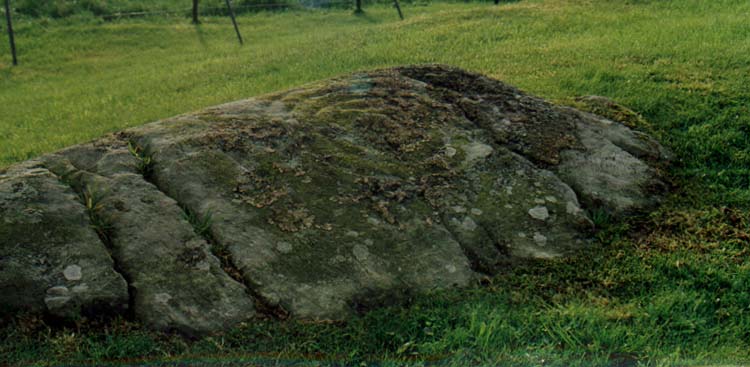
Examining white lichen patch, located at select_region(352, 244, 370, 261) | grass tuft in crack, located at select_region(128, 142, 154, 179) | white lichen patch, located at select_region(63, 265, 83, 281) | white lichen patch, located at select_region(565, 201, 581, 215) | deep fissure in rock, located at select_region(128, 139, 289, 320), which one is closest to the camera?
white lichen patch, located at select_region(63, 265, 83, 281)

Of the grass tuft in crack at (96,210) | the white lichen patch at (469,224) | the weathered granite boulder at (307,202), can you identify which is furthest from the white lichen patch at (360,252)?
the grass tuft in crack at (96,210)

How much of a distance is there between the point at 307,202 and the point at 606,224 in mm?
2797

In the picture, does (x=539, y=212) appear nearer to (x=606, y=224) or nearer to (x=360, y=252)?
(x=606, y=224)

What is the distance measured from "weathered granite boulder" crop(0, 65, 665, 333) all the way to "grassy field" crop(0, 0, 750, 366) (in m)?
0.24

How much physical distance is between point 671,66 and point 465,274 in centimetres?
729

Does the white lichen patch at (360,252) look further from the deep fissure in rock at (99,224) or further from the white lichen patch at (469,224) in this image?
the deep fissure in rock at (99,224)

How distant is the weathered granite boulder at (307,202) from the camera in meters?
4.71

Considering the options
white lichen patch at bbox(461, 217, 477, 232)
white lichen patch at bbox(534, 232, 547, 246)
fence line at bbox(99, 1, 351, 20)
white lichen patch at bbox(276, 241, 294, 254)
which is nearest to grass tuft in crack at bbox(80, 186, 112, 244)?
white lichen patch at bbox(276, 241, 294, 254)

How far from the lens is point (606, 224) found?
6.30m

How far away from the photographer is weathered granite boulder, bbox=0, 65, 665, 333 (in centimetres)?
471

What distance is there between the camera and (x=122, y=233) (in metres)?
4.96

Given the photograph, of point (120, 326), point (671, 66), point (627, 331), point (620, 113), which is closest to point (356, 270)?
point (120, 326)

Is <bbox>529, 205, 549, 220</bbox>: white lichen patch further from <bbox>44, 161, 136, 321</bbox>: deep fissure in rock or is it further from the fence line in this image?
the fence line

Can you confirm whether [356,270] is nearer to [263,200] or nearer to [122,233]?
[263,200]
